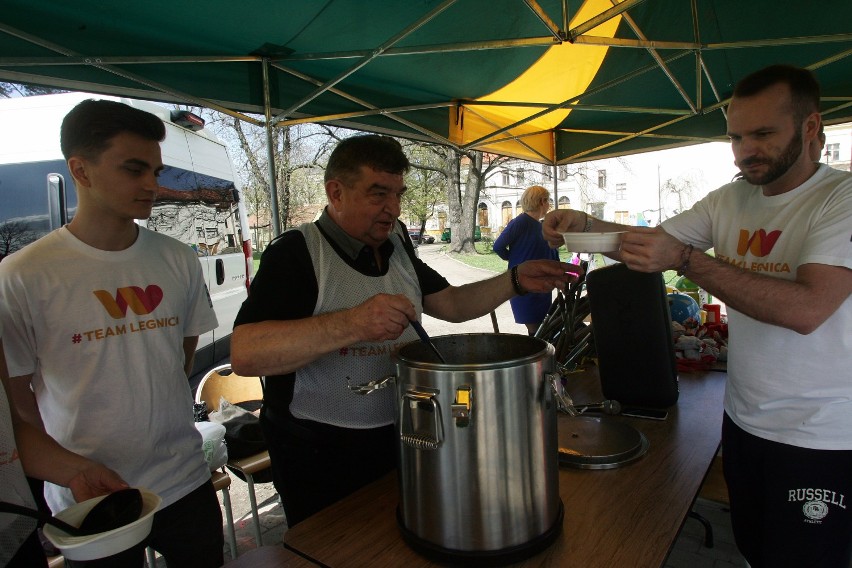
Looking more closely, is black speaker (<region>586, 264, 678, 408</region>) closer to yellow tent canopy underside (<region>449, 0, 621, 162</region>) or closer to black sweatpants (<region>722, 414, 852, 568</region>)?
black sweatpants (<region>722, 414, 852, 568</region>)

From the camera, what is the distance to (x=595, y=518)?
3.58ft

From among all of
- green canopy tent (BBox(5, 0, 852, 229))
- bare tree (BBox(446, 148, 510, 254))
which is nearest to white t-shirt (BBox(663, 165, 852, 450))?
green canopy tent (BBox(5, 0, 852, 229))

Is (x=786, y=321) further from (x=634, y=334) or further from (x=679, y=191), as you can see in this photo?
(x=679, y=191)

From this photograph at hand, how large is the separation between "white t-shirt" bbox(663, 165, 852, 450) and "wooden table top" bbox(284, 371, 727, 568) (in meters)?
0.21

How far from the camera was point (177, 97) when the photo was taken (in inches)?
103

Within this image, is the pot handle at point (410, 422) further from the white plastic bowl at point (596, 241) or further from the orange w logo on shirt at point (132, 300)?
the orange w logo on shirt at point (132, 300)

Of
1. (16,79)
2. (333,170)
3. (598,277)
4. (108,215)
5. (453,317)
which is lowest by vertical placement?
(453,317)

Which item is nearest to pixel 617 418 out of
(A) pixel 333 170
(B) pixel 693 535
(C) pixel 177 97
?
(A) pixel 333 170

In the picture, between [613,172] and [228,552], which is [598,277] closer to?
[228,552]

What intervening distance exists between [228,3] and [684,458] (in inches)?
93.7

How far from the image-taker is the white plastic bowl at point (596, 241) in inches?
49.0

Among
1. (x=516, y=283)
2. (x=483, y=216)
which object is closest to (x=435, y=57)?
(x=516, y=283)

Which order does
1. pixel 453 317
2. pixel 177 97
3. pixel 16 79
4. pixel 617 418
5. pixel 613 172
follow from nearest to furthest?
pixel 617 418
pixel 453 317
pixel 16 79
pixel 177 97
pixel 613 172

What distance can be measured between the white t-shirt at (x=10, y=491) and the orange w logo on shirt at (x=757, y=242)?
1906 mm
